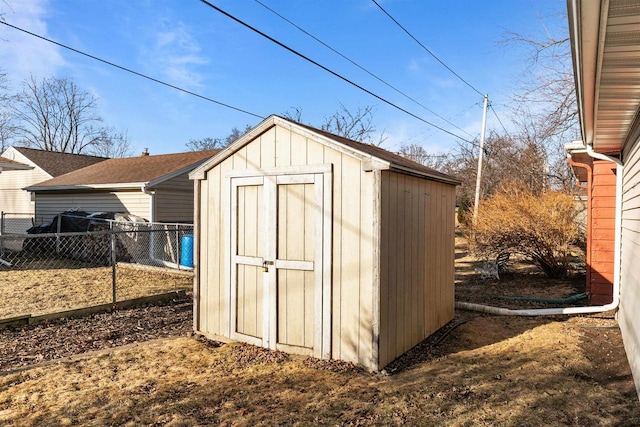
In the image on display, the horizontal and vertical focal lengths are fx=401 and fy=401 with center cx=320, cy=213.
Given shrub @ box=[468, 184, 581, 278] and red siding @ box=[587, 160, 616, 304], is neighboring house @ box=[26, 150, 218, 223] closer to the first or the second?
shrub @ box=[468, 184, 581, 278]

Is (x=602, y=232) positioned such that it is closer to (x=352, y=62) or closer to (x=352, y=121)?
(x=352, y=62)

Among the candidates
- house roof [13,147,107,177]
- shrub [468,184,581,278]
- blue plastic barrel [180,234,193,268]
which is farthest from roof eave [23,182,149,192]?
shrub [468,184,581,278]

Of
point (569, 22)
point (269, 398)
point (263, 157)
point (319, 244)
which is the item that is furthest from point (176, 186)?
point (569, 22)

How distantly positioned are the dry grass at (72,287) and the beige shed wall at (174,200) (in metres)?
2.25

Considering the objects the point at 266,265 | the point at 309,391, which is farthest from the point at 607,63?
the point at 266,265

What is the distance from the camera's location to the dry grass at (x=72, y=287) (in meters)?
6.64

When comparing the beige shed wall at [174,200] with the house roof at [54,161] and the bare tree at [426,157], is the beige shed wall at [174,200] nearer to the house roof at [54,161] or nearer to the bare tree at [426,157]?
the house roof at [54,161]

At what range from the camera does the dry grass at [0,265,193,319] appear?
6.64m

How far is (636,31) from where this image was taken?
205 centimetres

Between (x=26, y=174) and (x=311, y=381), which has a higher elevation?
(x=26, y=174)

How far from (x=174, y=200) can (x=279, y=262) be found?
29.0 feet

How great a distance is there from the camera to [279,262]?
176 inches

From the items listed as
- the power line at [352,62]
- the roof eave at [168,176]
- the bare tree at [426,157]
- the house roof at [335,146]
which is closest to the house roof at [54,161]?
the roof eave at [168,176]

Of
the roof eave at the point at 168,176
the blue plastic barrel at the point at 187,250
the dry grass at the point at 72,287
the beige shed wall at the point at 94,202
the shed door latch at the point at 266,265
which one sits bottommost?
the dry grass at the point at 72,287
